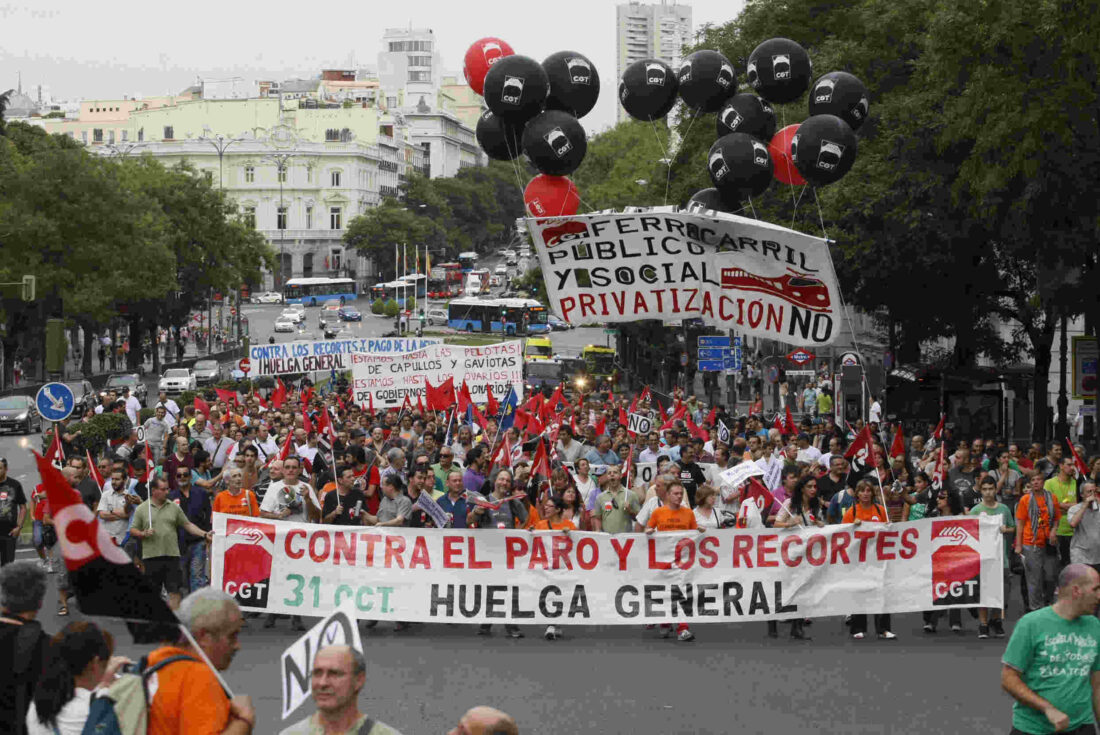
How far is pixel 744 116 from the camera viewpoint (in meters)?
21.3

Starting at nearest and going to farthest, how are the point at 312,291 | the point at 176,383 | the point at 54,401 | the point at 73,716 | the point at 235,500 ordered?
the point at 73,716 < the point at 235,500 < the point at 54,401 < the point at 176,383 < the point at 312,291

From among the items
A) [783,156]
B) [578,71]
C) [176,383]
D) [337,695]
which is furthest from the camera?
[176,383]

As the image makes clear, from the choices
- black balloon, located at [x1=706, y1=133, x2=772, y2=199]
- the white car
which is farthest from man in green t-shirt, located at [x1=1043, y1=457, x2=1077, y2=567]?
the white car

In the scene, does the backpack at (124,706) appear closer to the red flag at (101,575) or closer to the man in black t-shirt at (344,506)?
the red flag at (101,575)

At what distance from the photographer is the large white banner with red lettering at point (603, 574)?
1389 centimetres

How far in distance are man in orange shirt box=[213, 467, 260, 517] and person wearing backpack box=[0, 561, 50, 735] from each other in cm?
777

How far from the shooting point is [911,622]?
15.3 metres

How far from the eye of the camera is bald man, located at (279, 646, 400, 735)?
5.64m

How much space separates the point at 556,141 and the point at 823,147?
2.97 meters

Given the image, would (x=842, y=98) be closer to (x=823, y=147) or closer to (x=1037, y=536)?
(x=823, y=147)

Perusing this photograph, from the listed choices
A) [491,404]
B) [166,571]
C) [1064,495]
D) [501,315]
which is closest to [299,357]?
[491,404]

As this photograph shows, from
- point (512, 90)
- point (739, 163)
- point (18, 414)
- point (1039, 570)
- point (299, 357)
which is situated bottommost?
point (1039, 570)

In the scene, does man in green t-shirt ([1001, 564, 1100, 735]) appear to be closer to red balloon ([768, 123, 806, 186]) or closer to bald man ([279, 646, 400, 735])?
bald man ([279, 646, 400, 735])

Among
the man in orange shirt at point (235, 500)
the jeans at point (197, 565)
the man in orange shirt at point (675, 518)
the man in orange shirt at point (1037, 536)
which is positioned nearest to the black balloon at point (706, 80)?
the man in orange shirt at point (1037, 536)
